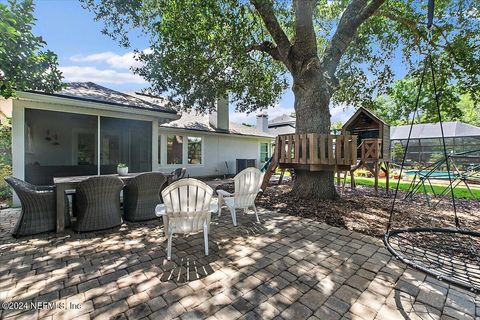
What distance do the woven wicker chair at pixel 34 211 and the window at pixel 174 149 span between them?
6940 millimetres

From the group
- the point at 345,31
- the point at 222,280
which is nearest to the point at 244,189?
the point at 222,280

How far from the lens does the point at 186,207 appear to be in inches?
121

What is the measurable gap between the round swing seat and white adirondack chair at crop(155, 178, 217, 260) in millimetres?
2143

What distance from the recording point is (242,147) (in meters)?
14.3

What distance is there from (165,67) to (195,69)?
36.6 inches

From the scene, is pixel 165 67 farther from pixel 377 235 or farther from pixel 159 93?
pixel 377 235

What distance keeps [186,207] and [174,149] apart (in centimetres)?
840

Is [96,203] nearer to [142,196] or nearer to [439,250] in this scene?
[142,196]

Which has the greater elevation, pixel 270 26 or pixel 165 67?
pixel 270 26

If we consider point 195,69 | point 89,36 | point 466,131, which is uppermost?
point 89,36

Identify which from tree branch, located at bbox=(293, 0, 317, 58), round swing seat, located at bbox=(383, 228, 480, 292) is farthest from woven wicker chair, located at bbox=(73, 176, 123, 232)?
tree branch, located at bbox=(293, 0, 317, 58)

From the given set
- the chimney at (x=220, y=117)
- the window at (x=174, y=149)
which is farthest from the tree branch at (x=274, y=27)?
the chimney at (x=220, y=117)

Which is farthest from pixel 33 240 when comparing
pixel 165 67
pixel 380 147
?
pixel 380 147

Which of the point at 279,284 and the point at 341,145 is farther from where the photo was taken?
the point at 341,145
